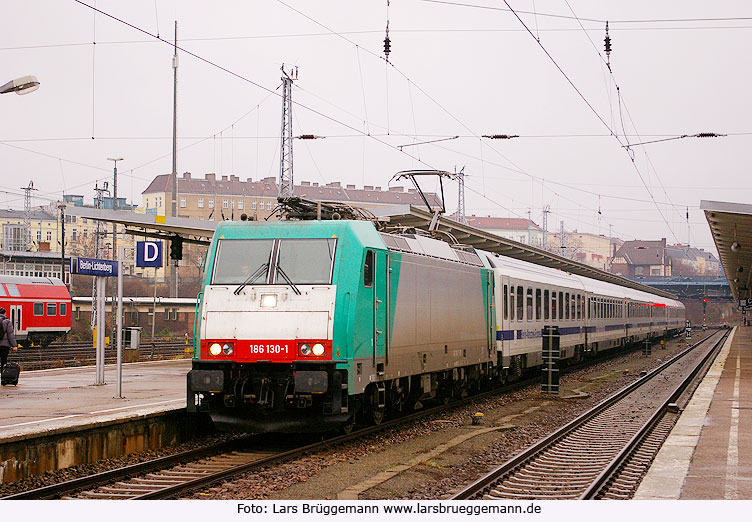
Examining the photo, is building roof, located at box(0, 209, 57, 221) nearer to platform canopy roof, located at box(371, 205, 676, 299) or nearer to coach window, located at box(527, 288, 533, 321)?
platform canopy roof, located at box(371, 205, 676, 299)

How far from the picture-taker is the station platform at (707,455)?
30.6 feet

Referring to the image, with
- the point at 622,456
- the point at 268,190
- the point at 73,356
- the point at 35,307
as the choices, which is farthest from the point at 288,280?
the point at 268,190

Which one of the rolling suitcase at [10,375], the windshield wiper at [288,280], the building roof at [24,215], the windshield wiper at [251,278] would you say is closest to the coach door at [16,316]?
the rolling suitcase at [10,375]

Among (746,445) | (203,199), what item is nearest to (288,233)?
(746,445)

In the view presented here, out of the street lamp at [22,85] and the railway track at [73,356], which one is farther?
the railway track at [73,356]

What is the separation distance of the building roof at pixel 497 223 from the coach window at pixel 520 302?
133m

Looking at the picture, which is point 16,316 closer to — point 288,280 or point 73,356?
point 73,356

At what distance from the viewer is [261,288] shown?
505 inches

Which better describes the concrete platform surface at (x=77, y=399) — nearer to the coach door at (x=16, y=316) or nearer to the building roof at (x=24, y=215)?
the coach door at (x=16, y=316)

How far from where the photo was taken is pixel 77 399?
16.0 metres

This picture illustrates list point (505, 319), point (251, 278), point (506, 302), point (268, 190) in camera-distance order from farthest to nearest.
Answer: point (268, 190) < point (506, 302) < point (505, 319) < point (251, 278)

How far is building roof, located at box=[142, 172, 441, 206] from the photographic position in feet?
423

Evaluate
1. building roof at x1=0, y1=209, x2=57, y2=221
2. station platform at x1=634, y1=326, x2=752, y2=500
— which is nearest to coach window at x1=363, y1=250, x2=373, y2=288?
station platform at x1=634, y1=326, x2=752, y2=500

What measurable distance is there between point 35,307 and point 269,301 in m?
34.5
